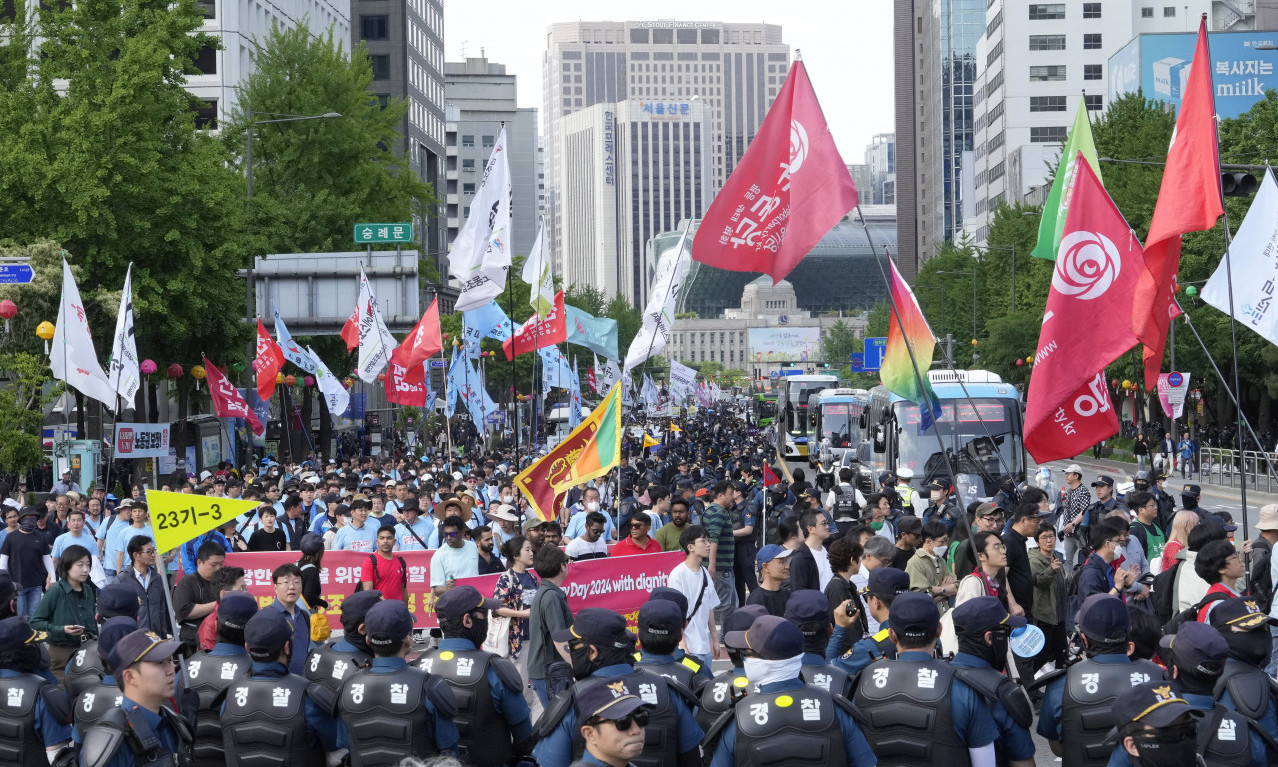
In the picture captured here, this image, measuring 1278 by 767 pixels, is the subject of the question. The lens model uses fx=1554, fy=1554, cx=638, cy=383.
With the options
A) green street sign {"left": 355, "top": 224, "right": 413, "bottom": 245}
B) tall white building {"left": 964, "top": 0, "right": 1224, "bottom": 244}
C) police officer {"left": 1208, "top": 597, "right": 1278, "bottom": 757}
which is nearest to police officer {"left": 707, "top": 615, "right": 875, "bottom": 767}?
police officer {"left": 1208, "top": 597, "right": 1278, "bottom": 757}

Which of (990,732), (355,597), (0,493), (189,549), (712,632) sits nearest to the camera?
(990,732)

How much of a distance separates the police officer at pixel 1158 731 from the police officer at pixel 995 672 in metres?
0.77

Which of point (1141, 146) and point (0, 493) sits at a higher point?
point (1141, 146)

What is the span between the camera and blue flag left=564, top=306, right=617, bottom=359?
107 feet

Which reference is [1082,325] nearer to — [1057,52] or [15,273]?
[15,273]

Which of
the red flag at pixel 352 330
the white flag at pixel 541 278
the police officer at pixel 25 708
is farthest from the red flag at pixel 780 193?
the red flag at pixel 352 330

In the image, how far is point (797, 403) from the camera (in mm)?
61312

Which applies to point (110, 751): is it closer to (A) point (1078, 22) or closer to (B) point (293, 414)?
(B) point (293, 414)

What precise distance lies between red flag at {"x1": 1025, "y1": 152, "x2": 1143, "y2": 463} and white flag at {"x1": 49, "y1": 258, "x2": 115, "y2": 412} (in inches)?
544

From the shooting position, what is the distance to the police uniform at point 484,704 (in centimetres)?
670

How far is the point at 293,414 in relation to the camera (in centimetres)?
4562

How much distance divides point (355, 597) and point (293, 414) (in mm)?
39229

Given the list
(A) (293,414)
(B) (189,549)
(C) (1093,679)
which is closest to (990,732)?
(C) (1093,679)

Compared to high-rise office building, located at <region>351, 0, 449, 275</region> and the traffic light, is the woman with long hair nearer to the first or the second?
the traffic light
